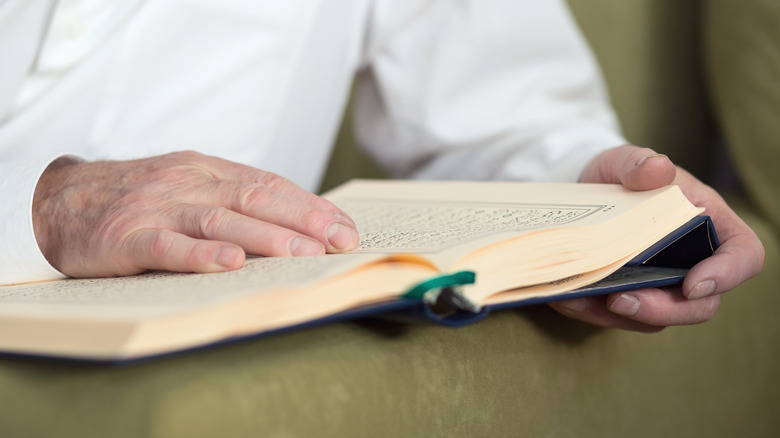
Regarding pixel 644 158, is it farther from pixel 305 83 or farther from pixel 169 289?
pixel 305 83

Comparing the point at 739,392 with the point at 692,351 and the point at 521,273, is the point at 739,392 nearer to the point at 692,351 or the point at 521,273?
the point at 692,351

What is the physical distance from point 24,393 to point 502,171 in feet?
1.93

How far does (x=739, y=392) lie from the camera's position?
73 centimetres

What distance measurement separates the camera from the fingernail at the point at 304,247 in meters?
0.42

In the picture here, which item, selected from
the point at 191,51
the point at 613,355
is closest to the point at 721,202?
the point at 613,355

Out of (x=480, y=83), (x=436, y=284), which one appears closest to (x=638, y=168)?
(x=436, y=284)

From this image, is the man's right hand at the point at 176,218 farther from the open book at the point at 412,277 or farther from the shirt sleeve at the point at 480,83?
the shirt sleeve at the point at 480,83

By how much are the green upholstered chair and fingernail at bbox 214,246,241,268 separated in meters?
0.05

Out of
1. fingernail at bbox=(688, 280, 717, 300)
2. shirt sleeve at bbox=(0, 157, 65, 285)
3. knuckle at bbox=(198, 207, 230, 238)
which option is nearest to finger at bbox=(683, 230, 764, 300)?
fingernail at bbox=(688, 280, 717, 300)

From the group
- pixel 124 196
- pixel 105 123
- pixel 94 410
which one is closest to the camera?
pixel 94 410

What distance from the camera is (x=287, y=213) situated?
444 millimetres

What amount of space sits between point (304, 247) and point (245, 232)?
4 centimetres

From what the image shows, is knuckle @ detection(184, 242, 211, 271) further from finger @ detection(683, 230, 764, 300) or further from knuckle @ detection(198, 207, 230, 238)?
finger @ detection(683, 230, 764, 300)

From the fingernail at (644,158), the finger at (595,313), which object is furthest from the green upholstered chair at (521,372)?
the fingernail at (644,158)
